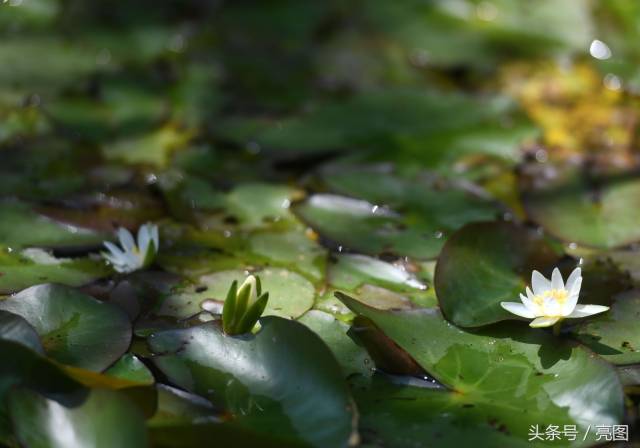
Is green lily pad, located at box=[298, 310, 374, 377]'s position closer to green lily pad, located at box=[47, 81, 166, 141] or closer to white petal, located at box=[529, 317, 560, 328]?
white petal, located at box=[529, 317, 560, 328]

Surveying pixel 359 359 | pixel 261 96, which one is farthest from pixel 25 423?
pixel 261 96

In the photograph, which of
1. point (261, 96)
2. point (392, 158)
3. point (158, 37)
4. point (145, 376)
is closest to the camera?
point (145, 376)

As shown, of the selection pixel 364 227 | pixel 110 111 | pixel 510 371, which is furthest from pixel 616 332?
pixel 110 111

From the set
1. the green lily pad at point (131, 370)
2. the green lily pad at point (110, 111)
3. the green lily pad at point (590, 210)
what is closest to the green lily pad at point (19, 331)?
the green lily pad at point (131, 370)

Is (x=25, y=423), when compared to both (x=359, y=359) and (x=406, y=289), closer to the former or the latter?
(x=359, y=359)

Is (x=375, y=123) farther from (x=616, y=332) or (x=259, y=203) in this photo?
(x=616, y=332)

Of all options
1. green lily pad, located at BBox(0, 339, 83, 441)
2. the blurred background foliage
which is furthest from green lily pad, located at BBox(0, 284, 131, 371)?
green lily pad, located at BBox(0, 339, 83, 441)

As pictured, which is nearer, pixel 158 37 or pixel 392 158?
pixel 392 158
